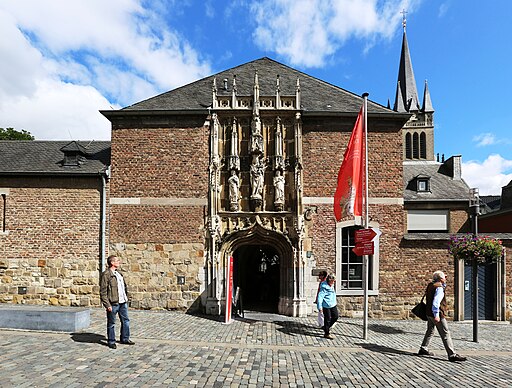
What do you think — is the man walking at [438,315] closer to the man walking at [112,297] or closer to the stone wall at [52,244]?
the man walking at [112,297]

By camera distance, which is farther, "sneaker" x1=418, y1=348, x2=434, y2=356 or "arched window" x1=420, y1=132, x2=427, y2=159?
"arched window" x1=420, y1=132, x2=427, y2=159

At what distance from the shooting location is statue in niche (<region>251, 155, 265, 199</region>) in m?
11.9

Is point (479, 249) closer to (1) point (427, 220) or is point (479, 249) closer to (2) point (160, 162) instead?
(2) point (160, 162)

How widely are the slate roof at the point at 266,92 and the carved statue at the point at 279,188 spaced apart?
97.7 inches

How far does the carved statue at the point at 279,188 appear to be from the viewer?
11.9 metres

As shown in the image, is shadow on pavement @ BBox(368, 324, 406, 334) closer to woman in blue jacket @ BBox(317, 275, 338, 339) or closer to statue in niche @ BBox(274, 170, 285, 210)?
woman in blue jacket @ BBox(317, 275, 338, 339)

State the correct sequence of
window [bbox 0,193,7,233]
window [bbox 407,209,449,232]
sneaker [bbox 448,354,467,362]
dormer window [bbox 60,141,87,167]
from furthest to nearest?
window [bbox 407,209,449,232] < dormer window [bbox 60,141,87,167] < window [bbox 0,193,7,233] < sneaker [bbox 448,354,467,362]

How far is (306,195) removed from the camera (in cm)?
1209

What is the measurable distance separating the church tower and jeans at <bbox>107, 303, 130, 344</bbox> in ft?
155

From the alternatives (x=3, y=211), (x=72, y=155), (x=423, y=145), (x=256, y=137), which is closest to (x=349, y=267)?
(x=256, y=137)

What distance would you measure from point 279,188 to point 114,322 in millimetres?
6572

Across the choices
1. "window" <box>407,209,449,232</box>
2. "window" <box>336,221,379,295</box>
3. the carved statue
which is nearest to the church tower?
"window" <box>407,209,449,232</box>

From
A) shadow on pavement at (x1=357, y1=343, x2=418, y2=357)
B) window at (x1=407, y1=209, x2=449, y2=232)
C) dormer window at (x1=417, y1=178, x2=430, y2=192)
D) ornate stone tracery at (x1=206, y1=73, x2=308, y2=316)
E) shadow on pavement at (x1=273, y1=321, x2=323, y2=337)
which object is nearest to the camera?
shadow on pavement at (x1=357, y1=343, x2=418, y2=357)

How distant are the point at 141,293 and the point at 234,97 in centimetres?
754
